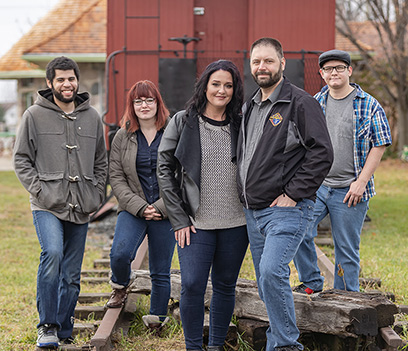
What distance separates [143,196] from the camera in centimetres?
488

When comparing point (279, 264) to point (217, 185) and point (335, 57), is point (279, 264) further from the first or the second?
point (335, 57)

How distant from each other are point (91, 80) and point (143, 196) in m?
14.5

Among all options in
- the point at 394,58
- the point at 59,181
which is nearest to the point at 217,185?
the point at 59,181

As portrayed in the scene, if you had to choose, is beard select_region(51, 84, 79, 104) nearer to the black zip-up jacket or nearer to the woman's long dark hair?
the woman's long dark hair

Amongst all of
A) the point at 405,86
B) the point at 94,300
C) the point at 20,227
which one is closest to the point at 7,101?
the point at 405,86

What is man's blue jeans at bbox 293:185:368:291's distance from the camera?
4871 millimetres

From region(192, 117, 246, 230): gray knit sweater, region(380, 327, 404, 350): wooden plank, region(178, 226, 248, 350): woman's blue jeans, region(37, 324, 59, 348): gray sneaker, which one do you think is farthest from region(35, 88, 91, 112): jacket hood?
region(380, 327, 404, 350): wooden plank

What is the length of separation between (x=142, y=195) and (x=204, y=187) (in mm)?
1005

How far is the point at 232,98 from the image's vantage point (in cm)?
405

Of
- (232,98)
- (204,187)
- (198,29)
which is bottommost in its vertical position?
(204,187)

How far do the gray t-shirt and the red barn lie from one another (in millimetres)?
6380

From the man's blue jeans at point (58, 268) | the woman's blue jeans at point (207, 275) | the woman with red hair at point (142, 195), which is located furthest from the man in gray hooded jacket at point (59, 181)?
the woman's blue jeans at point (207, 275)

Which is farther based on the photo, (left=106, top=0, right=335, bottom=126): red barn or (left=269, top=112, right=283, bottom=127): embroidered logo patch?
(left=106, top=0, right=335, bottom=126): red barn

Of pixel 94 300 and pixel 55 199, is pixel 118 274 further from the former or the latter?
pixel 94 300
